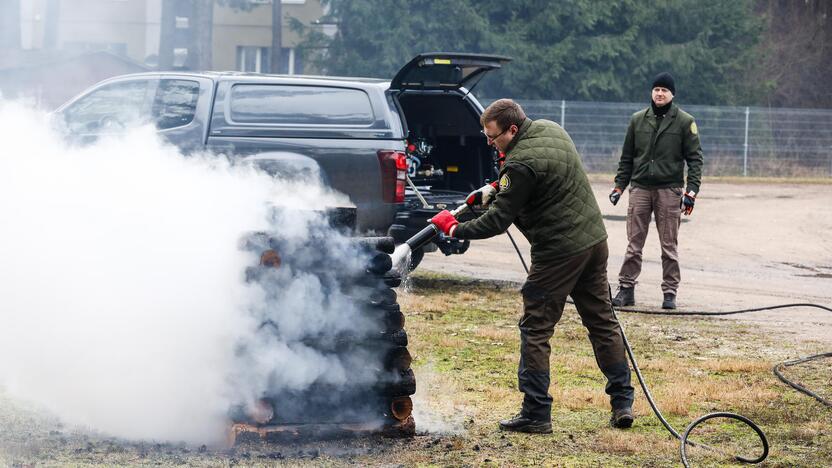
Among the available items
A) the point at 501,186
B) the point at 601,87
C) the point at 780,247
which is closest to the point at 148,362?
the point at 501,186

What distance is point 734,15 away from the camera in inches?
1374

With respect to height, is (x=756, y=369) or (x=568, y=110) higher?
(x=568, y=110)

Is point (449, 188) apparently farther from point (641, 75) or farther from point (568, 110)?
point (641, 75)

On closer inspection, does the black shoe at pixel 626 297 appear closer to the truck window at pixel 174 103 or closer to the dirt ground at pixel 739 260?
the dirt ground at pixel 739 260

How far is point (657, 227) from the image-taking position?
395 inches

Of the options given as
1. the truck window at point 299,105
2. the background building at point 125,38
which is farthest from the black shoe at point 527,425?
the background building at point 125,38

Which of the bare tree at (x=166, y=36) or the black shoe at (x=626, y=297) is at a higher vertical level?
the bare tree at (x=166, y=36)

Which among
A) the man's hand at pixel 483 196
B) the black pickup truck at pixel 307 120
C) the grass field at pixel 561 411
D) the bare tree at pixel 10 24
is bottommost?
the grass field at pixel 561 411

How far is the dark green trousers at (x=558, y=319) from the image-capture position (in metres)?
6.17

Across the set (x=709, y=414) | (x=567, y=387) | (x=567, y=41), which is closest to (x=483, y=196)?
(x=567, y=387)

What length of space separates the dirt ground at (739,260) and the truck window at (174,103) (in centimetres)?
365

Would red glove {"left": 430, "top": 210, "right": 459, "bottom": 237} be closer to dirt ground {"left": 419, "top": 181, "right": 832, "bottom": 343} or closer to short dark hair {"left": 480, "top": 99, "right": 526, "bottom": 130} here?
short dark hair {"left": 480, "top": 99, "right": 526, "bottom": 130}

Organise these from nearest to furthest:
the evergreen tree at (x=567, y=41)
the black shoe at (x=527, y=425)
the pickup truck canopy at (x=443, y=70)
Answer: the black shoe at (x=527, y=425) < the pickup truck canopy at (x=443, y=70) < the evergreen tree at (x=567, y=41)

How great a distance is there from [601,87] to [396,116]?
76.8 feet
